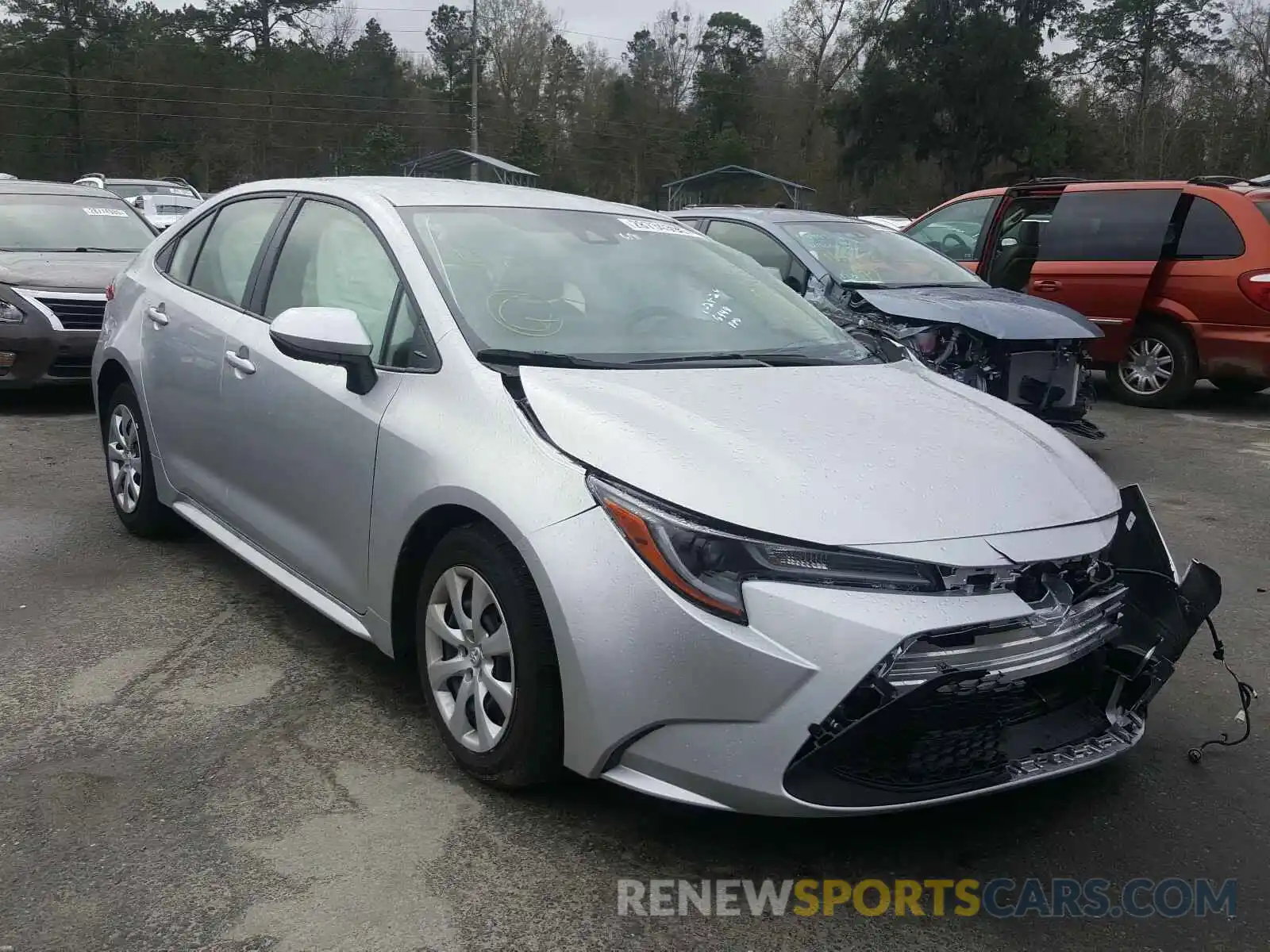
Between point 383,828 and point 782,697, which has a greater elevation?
point 782,697

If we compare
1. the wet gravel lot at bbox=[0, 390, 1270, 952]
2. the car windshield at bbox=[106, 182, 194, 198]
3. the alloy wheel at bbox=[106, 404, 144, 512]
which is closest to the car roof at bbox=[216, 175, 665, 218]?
the alloy wheel at bbox=[106, 404, 144, 512]

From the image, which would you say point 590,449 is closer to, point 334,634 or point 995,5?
point 334,634

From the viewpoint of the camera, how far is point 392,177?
4.29 metres

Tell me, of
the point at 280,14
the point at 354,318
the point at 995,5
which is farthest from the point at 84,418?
the point at 280,14

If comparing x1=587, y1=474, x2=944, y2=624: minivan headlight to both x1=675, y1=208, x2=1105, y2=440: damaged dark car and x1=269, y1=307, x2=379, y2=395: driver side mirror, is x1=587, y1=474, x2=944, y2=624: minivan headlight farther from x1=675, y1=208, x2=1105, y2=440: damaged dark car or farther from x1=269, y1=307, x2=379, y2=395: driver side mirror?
x1=675, y1=208, x2=1105, y2=440: damaged dark car

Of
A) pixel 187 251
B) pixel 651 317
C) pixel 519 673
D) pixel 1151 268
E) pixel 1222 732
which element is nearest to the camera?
pixel 519 673

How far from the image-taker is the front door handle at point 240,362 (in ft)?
12.8

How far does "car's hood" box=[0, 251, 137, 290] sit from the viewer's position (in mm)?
7912

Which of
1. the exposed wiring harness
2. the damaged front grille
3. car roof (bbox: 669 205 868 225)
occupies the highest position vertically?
car roof (bbox: 669 205 868 225)

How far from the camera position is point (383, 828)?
2822 mm

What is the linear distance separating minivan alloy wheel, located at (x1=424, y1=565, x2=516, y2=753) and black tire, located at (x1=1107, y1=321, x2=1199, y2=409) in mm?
7750

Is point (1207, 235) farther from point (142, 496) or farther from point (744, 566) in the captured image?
point (744, 566)

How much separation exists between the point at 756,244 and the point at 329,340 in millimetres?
5054

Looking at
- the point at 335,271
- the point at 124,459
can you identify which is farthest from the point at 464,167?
the point at 335,271
